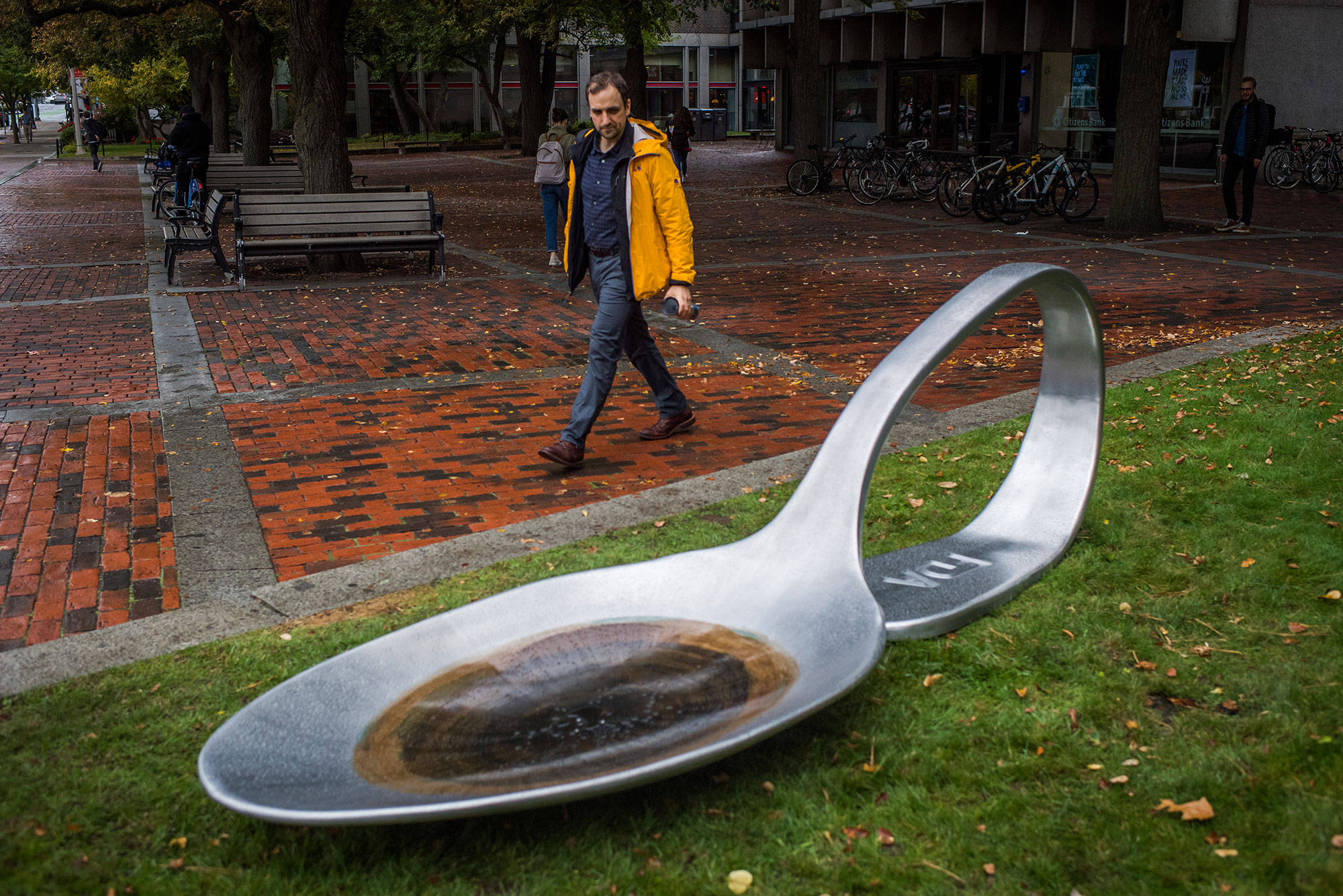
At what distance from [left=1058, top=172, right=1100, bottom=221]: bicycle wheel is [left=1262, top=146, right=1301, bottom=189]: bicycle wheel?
670cm

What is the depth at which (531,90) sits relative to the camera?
37531mm

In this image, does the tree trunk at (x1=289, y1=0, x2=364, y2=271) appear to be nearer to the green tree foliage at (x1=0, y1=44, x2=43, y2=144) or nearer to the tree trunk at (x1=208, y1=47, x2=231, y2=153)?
the tree trunk at (x1=208, y1=47, x2=231, y2=153)

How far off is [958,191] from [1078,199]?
1714mm

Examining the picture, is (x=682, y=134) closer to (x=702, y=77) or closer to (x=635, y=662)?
(x=635, y=662)

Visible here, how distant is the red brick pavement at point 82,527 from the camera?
4109mm

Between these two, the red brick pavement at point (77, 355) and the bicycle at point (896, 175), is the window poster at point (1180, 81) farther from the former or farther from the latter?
the red brick pavement at point (77, 355)

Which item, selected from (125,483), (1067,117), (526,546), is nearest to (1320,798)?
(526,546)

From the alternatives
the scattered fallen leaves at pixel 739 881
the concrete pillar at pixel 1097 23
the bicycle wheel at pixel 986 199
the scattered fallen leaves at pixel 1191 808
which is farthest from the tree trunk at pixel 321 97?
the concrete pillar at pixel 1097 23

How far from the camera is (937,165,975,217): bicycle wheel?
58.3 ft

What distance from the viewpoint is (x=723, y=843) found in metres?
2.73

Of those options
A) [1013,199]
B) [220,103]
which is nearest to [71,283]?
[1013,199]

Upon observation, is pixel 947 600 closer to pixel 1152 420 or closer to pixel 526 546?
pixel 526 546

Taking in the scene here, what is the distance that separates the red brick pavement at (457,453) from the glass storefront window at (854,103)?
30.1m

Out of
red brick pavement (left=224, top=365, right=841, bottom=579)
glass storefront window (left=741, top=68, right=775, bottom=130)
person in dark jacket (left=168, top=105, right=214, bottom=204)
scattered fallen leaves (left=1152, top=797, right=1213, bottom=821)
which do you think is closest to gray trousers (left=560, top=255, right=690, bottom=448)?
red brick pavement (left=224, top=365, right=841, bottom=579)
